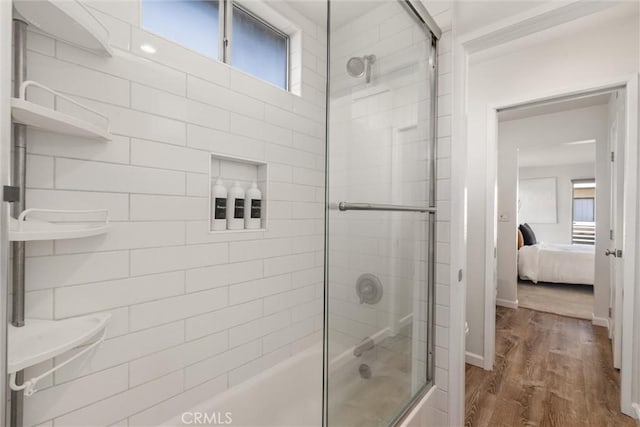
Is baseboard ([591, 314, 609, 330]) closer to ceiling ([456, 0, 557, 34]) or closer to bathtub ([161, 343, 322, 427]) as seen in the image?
bathtub ([161, 343, 322, 427])

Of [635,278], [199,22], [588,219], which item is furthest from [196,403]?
[588,219]

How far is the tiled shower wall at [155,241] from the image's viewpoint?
1.03 meters

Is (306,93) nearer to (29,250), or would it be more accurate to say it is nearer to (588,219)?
(29,250)

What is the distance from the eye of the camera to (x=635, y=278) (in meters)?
1.76

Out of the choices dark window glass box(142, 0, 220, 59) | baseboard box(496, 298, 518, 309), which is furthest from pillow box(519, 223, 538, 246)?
dark window glass box(142, 0, 220, 59)

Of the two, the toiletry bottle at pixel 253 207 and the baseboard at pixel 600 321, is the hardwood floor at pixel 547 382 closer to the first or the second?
the baseboard at pixel 600 321

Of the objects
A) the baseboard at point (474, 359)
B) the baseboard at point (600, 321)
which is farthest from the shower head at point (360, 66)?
the baseboard at point (600, 321)

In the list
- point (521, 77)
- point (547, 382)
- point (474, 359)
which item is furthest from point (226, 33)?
point (547, 382)

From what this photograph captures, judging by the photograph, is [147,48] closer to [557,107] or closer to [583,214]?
[557,107]

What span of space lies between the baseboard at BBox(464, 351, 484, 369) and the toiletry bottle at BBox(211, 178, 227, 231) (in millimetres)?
2206

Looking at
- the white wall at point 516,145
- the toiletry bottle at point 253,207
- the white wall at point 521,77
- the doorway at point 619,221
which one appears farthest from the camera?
the white wall at point 516,145

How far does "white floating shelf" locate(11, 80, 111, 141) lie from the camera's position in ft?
2.62

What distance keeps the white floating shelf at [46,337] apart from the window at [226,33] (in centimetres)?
116

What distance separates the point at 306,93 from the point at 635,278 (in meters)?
2.25
